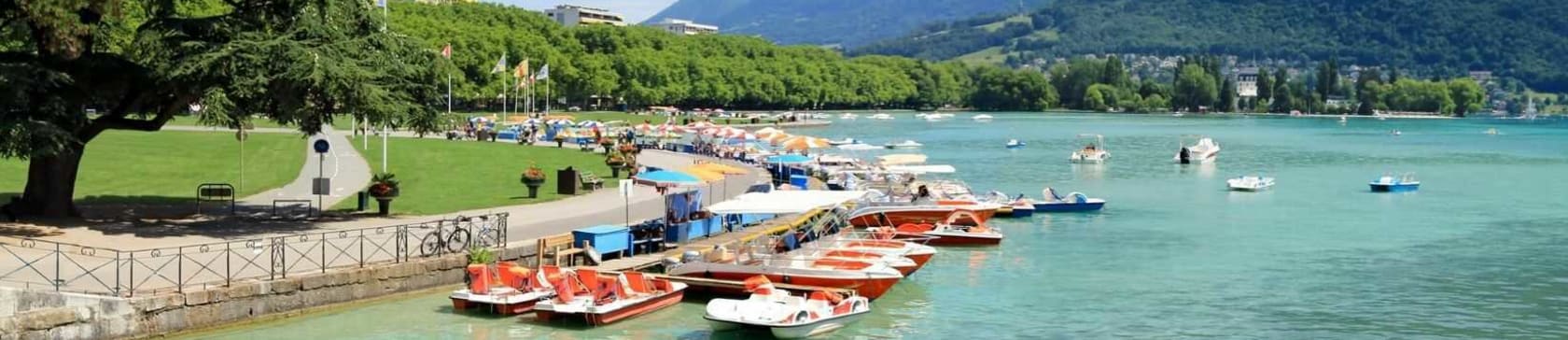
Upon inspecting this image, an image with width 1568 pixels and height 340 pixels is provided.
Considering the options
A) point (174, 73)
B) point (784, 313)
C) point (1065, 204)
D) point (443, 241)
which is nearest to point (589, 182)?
point (443, 241)

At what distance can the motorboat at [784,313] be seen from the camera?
99.1ft

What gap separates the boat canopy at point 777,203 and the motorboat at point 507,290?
7233mm

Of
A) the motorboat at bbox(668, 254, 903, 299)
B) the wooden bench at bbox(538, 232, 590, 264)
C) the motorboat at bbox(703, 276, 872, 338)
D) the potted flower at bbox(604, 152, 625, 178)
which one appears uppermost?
the potted flower at bbox(604, 152, 625, 178)

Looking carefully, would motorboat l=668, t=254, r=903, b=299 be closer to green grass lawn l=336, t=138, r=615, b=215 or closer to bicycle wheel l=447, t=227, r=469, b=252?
bicycle wheel l=447, t=227, r=469, b=252

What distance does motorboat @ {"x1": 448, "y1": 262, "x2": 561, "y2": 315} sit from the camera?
32281 millimetres

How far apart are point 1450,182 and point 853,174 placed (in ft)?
127

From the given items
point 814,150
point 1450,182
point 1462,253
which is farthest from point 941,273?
point 814,150

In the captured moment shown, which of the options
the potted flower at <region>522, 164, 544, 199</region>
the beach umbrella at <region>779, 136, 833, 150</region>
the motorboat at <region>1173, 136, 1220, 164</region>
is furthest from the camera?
the motorboat at <region>1173, 136, 1220, 164</region>

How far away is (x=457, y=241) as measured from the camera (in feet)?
117

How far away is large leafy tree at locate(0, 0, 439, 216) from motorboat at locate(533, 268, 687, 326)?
769cm

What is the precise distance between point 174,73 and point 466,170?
27.4 meters

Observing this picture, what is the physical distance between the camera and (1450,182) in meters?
88.4

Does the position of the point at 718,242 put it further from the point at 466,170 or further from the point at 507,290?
the point at 466,170

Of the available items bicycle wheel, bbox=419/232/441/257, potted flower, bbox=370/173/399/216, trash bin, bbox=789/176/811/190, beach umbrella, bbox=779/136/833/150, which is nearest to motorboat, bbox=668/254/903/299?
bicycle wheel, bbox=419/232/441/257
